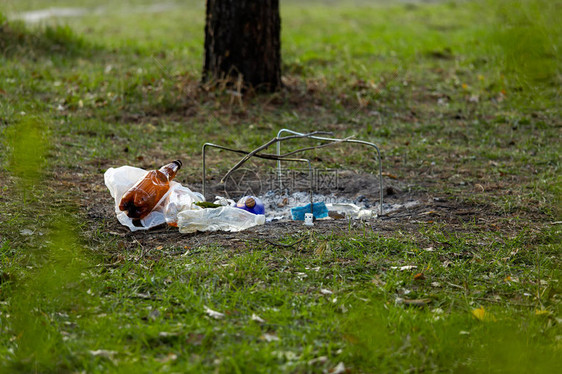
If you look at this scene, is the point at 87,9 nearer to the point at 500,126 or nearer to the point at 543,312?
the point at 500,126

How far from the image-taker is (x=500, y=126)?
7047mm

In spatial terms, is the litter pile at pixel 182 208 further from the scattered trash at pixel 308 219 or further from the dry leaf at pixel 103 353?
the dry leaf at pixel 103 353

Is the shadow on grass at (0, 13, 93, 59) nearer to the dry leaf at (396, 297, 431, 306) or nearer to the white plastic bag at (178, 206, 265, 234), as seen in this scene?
the white plastic bag at (178, 206, 265, 234)

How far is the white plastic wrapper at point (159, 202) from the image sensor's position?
4.27 m

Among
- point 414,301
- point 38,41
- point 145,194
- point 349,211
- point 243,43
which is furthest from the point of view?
point 38,41

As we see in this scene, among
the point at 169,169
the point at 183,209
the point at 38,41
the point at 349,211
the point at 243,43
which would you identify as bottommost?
the point at 349,211

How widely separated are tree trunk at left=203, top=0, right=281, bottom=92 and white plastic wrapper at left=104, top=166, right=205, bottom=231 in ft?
9.96

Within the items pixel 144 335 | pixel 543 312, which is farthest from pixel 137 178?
pixel 543 312

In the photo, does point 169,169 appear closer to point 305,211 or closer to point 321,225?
point 305,211

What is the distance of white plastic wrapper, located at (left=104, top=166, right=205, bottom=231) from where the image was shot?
168 inches

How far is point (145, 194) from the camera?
4.29 metres

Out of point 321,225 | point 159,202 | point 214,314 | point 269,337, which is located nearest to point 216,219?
point 159,202

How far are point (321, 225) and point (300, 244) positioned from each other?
1.32ft

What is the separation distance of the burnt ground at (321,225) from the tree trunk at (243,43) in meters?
2.92
